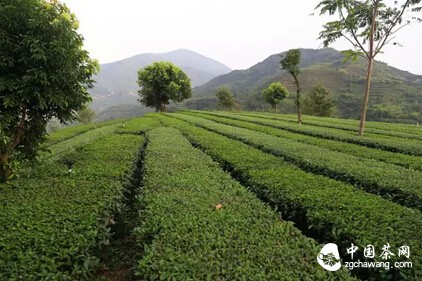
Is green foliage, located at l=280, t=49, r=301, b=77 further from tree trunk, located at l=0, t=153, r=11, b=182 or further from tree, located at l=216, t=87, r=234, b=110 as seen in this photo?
tree, located at l=216, t=87, r=234, b=110

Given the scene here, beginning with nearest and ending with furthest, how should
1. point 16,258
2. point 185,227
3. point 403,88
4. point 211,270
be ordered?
point 211,270
point 16,258
point 185,227
point 403,88

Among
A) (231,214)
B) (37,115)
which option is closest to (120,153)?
(37,115)

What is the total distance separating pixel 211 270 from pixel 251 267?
0.56 meters

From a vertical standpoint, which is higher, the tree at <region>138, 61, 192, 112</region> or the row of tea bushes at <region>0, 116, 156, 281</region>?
the tree at <region>138, 61, 192, 112</region>

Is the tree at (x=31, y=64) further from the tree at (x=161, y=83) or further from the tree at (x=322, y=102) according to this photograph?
the tree at (x=322, y=102)

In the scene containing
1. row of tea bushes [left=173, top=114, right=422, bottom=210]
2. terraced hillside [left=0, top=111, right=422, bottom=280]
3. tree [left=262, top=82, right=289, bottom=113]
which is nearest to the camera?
terraced hillside [left=0, top=111, right=422, bottom=280]

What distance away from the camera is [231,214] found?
5723mm

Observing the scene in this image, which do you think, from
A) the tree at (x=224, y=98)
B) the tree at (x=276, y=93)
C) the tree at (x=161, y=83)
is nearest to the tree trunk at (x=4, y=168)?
the tree at (x=161, y=83)

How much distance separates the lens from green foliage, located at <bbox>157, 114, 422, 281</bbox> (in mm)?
4773

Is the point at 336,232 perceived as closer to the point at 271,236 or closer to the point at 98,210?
the point at 271,236

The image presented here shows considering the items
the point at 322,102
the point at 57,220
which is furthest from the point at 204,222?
the point at 322,102

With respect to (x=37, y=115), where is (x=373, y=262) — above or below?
below

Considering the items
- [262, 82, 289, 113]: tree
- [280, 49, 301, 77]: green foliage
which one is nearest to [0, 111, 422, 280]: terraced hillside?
[280, 49, 301, 77]: green foliage

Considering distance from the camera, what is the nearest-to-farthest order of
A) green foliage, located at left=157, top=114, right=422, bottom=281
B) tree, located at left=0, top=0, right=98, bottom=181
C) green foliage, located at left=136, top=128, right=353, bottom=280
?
green foliage, located at left=136, top=128, right=353, bottom=280, green foliage, located at left=157, top=114, right=422, bottom=281, tree, located at left=0, top=0, right=98, bottom=181
